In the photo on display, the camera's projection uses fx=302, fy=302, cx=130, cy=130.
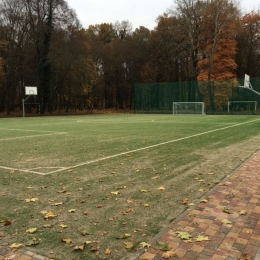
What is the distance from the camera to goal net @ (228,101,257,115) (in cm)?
2884

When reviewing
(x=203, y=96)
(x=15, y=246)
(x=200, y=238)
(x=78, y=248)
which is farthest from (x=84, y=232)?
(x=203, y=96)

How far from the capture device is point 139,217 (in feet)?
11.1

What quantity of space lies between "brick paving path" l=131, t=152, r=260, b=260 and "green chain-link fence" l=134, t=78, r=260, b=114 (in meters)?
26.6

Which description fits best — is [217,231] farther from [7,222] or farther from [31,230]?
[7,222]

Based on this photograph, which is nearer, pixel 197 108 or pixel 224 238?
pixel 224 238

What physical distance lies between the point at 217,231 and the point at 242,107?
1130 inches

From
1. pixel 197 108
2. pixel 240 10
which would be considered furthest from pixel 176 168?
pixel 240 10

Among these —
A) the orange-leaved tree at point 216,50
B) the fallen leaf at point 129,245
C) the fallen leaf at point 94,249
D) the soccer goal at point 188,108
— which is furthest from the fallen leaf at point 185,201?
the orange-leaved tree at point 216,50

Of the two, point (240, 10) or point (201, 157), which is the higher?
point (240, 10)

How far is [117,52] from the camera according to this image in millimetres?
42156

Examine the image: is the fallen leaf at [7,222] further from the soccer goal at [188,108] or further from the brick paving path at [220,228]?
the soccer goal at [188,108]

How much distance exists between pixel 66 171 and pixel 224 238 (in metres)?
3.52

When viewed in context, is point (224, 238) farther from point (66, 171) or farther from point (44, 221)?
point (66, 171)

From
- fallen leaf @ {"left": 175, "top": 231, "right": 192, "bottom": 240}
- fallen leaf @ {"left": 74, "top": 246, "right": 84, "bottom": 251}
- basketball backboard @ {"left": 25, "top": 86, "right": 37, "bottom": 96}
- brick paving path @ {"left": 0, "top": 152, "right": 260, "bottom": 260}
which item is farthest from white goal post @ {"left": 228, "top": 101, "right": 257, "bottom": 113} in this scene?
fallen leaf @ {"left": 74, "top": 246, "right": 84, "bottom": 251}
